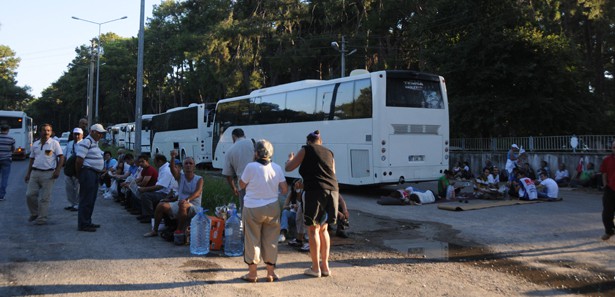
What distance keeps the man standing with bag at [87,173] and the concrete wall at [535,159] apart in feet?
55.7

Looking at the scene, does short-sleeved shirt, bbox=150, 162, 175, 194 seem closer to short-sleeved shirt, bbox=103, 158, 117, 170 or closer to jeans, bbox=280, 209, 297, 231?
jeans, bbox=280, 209, 297, 231

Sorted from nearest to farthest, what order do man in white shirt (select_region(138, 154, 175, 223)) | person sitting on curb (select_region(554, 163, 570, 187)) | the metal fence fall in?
man in white shirt (select_region(138, 154, 175, 223))
the metal fence
person sitting on curb (select_region(554, 163, 570, 187))

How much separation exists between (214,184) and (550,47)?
19542 mm

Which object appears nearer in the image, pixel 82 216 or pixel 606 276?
pixel 606 276

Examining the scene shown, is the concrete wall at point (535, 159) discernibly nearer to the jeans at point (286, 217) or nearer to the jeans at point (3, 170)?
the jeans at point (286, 217)

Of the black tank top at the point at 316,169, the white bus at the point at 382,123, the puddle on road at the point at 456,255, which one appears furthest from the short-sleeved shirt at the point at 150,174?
the white bus at the point at 382,123

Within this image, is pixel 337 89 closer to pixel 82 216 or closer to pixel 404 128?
pixel 404 128

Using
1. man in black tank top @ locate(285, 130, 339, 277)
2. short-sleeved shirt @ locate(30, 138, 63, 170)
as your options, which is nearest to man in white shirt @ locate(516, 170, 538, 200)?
man in black tank top @ locate(285, 130, 339, 277)

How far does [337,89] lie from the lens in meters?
14.5

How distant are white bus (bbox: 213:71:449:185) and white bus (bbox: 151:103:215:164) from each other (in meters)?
11.0

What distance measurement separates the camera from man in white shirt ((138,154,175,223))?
8.60 m

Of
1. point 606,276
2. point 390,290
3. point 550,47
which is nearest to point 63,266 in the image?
point 390,290

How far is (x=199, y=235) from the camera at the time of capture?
22.1 ft

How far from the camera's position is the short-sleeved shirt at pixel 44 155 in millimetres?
8516
